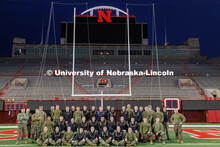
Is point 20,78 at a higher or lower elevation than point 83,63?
lower

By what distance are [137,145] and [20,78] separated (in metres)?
22.4

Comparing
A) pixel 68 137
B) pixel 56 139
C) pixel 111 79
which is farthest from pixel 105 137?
pixel 111 79

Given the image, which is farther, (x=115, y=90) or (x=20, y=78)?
(x=20, y=78)

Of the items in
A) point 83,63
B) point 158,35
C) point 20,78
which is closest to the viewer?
point 20,78

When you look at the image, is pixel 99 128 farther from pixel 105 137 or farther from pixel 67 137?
pixel 67 137

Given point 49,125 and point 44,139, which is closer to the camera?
point 44,139

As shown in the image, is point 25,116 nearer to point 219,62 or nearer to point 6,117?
point 6,117

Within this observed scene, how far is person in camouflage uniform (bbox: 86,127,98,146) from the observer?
8133mm

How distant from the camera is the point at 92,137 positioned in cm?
827

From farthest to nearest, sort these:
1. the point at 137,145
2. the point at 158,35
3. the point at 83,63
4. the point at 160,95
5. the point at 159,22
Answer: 1. the point at 158,35
2. the point at 159,22
3. the point at 83,63
4. the point at 160,95
5. the point at 137,145

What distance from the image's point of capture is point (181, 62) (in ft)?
111

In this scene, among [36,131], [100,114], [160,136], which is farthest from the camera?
[100,114]

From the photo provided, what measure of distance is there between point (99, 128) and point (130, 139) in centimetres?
134

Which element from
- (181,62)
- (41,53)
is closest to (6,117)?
(41,53)
